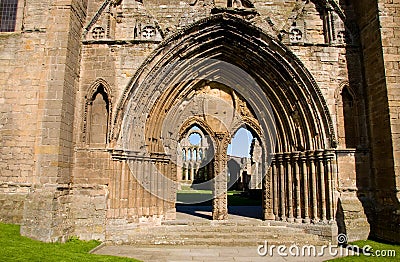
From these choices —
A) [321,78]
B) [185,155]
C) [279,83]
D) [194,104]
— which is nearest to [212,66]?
[194,104]

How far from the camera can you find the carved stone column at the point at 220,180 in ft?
31.6

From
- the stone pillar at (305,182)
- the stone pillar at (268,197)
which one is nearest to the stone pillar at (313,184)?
the stone pillar at (305,182)

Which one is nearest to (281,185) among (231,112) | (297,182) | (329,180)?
(297,182)

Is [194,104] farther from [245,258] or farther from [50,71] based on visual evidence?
[245,258]

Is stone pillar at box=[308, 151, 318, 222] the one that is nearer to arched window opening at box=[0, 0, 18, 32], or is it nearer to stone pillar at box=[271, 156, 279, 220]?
stone pillar at box=[271, 156, 279, 220]

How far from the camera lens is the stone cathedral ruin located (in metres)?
7.77

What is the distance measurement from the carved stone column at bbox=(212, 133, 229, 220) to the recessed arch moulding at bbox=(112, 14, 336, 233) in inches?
1.2

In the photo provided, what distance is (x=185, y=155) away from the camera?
41062mm

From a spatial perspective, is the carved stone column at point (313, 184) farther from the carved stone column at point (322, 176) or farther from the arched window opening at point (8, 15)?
the arched window opening at point (8, 15)

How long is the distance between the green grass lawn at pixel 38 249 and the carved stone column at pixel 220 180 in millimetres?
3603

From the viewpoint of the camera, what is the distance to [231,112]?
10352 millimetres

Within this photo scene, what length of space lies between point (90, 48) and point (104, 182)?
3.75m

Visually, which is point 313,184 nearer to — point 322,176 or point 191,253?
point 322,176

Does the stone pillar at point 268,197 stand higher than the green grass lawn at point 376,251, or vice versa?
the stone pillar at point 268,197
